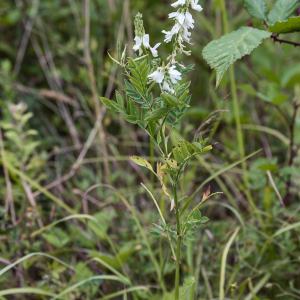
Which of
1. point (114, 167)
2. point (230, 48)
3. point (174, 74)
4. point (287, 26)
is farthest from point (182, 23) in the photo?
point (114, 167)

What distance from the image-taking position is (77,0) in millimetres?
2494

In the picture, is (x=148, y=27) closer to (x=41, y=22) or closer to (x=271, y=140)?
(x=41, y=22)

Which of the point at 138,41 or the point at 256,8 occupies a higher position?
the point at 256,8

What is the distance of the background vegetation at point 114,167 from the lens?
1.25 metres

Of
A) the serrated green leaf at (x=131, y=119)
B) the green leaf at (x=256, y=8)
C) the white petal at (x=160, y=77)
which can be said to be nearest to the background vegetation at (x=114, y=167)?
the green leaf at (x=256, y=8)

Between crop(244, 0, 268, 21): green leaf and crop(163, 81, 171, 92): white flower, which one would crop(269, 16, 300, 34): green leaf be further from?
crop(163, 81, 171, 92): white flower

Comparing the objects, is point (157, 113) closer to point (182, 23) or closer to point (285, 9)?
point (182, 23)

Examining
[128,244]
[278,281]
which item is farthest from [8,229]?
[278,281]

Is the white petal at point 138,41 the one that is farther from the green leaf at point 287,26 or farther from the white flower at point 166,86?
the green leaf at point 287,26

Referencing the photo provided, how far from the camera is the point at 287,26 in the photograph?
83 cm

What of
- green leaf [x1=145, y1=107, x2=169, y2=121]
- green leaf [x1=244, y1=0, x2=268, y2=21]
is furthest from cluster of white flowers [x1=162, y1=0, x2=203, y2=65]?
green leaf [x1=244, y1=0, x2=268, y2=21]

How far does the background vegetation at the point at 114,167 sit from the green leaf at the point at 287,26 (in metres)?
0.41

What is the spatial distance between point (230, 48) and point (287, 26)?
18 centimetres

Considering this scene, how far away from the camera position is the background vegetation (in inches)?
49.0
